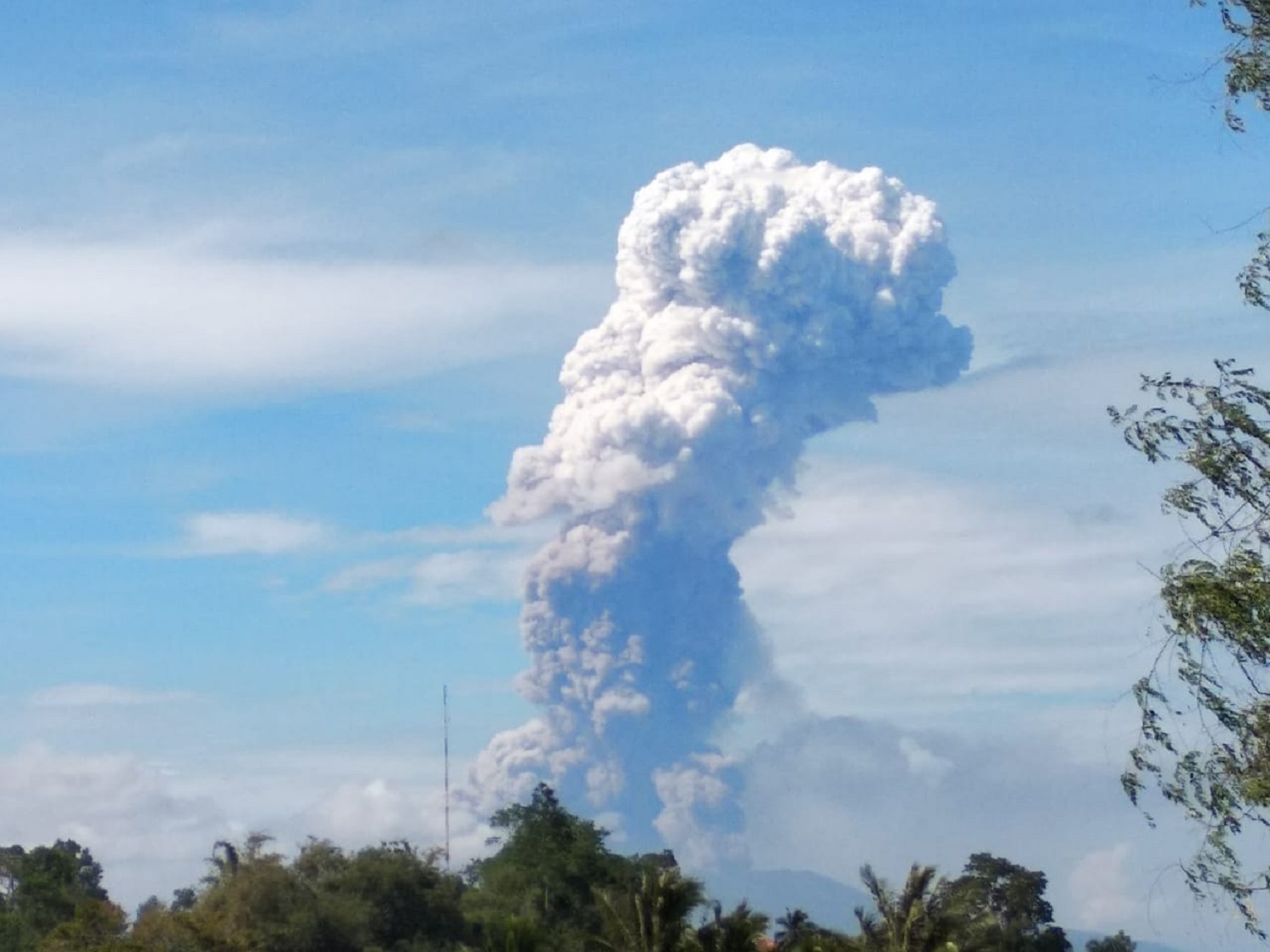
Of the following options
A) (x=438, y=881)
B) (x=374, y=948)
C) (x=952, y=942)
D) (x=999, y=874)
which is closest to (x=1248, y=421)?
(x=952, y=942)

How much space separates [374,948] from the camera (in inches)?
2208

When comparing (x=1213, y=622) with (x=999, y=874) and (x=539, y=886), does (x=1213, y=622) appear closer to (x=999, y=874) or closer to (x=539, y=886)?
(x=539, y=886)

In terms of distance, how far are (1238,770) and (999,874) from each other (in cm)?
7447

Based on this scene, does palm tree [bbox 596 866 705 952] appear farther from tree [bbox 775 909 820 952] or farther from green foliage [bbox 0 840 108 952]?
green foliage [bbox 0 840 108 952]

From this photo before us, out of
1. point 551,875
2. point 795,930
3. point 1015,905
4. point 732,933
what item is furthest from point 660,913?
point 1015,905

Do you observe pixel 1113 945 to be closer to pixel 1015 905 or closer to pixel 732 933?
pixel 1015 905

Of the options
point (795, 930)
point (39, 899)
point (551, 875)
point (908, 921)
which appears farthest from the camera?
point (39, 899)

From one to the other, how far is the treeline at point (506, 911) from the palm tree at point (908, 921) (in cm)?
4

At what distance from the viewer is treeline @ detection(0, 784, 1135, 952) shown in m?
37.6

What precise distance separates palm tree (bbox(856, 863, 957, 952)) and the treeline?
1.5 inches

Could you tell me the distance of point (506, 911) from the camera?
6309cm

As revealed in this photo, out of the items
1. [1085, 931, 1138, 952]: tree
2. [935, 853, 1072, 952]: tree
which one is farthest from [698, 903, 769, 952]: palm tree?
[1085, 931, 1138, 952]: tree

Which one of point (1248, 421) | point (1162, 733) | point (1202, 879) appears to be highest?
point (1248, 421)

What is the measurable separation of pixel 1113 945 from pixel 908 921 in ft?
207
